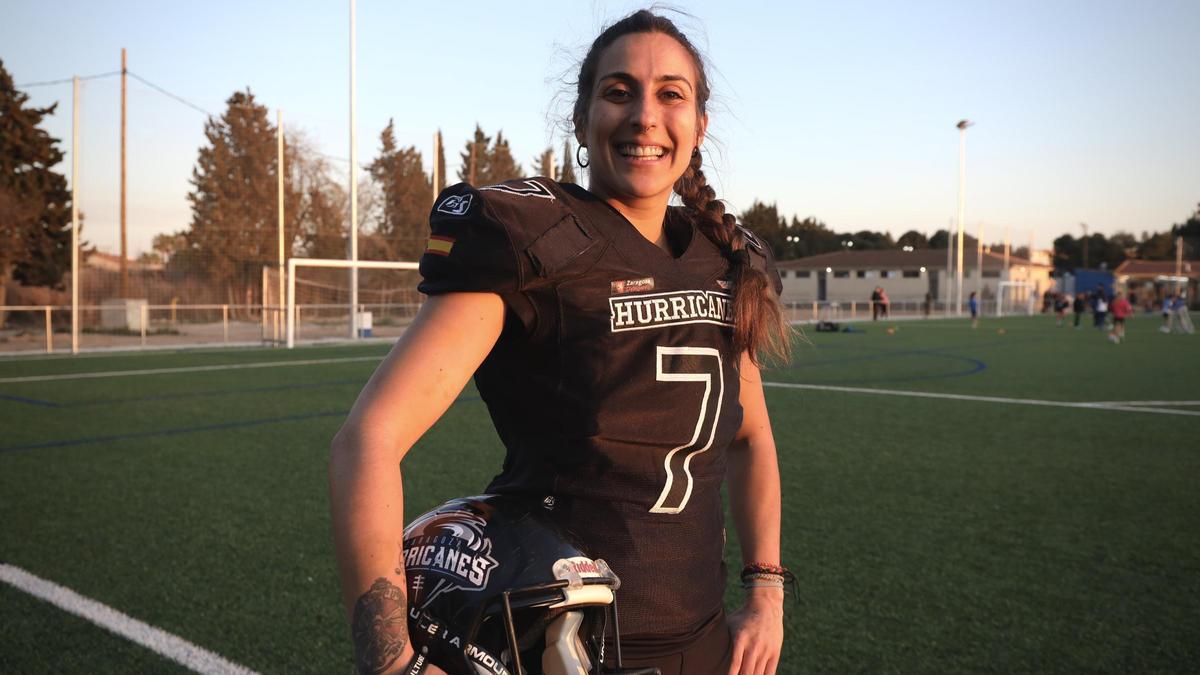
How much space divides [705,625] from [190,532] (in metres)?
4.64

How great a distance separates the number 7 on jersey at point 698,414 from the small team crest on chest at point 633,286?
0.10 m

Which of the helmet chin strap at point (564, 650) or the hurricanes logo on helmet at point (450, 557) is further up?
the hurricanes logo on helmet at point (450, 557)

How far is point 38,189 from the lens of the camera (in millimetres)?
33094

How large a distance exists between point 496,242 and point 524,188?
6.1 inches

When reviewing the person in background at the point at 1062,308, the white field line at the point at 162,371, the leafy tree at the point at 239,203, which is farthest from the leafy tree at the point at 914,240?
the white field line at the point at 162,371

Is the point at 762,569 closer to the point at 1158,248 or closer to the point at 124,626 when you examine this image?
the point at 124,626

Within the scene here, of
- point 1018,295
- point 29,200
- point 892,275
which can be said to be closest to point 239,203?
point 29,200

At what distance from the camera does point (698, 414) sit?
5.15 feet

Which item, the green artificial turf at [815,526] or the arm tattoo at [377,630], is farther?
the green artificial turf at [815,526]

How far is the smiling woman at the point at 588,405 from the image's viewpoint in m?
1.22

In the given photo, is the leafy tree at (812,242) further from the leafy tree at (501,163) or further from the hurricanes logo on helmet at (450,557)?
the hurricanes logo on helmet at (450,557)

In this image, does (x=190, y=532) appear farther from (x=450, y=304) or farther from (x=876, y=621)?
(x=450, y=304)

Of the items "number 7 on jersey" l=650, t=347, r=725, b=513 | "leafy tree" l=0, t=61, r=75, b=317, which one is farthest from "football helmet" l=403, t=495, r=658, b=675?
"leafy tree" l=0, t=61, r=75, b=317

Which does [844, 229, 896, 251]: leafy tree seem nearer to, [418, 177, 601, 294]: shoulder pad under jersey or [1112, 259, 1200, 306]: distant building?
[1112, 259, 1200, 306]: distant building
